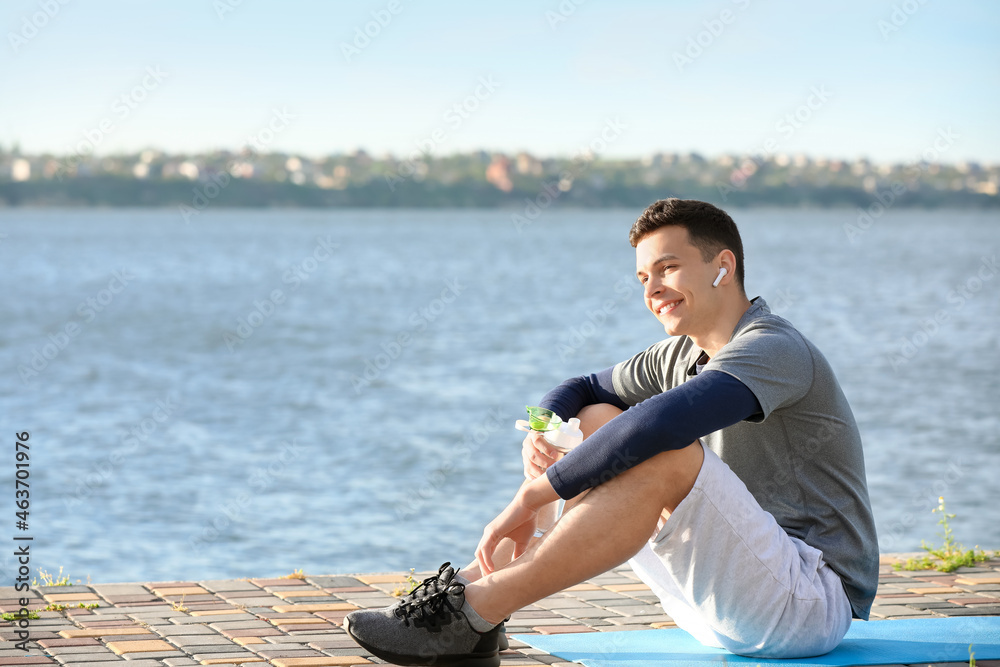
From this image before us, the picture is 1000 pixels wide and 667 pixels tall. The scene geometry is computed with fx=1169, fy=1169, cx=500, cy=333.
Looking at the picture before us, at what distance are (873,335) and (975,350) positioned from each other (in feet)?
8.71

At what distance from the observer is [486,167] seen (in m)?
61.9

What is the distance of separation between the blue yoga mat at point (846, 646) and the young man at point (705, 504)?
0.06 m

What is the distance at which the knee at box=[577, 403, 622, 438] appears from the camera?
3312mm

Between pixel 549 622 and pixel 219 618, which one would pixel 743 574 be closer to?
pixel 549 622

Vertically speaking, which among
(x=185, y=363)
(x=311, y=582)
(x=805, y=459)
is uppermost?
(x=805, y=459)

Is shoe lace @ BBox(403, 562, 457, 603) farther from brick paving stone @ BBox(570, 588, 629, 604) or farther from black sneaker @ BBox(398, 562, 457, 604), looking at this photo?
brick paving stone @ BBox(570, 588, 629, 604)

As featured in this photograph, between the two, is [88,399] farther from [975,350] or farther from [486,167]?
[486,167]

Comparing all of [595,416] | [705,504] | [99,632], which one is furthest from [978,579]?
[99,632]

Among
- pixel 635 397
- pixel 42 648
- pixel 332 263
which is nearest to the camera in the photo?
pixel 42 648

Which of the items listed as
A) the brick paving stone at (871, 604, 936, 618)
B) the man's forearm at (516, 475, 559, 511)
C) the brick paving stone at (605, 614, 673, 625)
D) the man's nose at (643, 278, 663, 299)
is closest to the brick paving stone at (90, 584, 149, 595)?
the brick paving stone at (605, 614, 673, 625)

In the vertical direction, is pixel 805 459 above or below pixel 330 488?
above

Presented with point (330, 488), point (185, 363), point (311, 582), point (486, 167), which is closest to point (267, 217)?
point (486, 167)

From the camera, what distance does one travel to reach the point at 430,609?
2.80m

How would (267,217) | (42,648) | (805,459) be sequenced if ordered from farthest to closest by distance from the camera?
(267,217) → (42,648) → (805,459)
